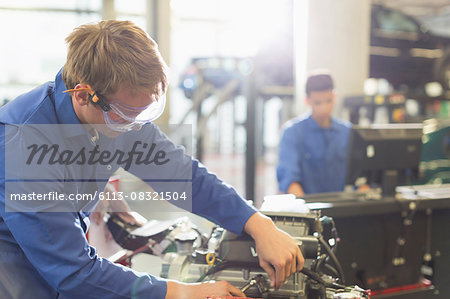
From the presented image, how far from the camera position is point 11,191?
1.06m

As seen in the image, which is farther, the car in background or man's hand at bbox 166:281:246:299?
the car in background

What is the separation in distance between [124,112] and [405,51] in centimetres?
665

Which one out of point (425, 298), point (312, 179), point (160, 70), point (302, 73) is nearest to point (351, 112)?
point (302, 73)

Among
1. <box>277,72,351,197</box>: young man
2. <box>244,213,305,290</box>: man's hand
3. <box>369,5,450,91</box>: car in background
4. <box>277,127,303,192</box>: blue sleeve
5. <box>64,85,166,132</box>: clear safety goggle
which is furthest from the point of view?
<box>369,5,450,91</box>: car in background

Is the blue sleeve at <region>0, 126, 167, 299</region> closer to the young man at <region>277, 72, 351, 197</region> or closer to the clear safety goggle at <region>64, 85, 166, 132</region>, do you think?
the clear safety goggle at <region>64, 85, 166, 132</region>

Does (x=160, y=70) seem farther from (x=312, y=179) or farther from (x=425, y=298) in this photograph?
(x=312, y=179)

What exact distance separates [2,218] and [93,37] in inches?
22.9

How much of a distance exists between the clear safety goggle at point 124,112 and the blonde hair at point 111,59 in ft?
0.10

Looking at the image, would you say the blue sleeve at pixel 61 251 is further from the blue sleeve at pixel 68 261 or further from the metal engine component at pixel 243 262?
the metal engine component at pixel 243 262

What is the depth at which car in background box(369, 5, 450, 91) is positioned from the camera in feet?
20.9

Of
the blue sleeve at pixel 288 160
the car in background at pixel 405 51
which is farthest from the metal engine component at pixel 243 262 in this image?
the car in background at pixel 405 51

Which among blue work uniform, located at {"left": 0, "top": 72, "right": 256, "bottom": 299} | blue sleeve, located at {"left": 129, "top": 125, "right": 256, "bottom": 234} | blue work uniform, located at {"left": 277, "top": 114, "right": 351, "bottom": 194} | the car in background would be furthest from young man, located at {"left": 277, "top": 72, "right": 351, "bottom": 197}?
the car in background

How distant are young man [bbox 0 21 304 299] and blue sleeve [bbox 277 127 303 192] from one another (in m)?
1.64

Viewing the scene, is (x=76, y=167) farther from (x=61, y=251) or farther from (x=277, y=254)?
(x=277, y=254)
